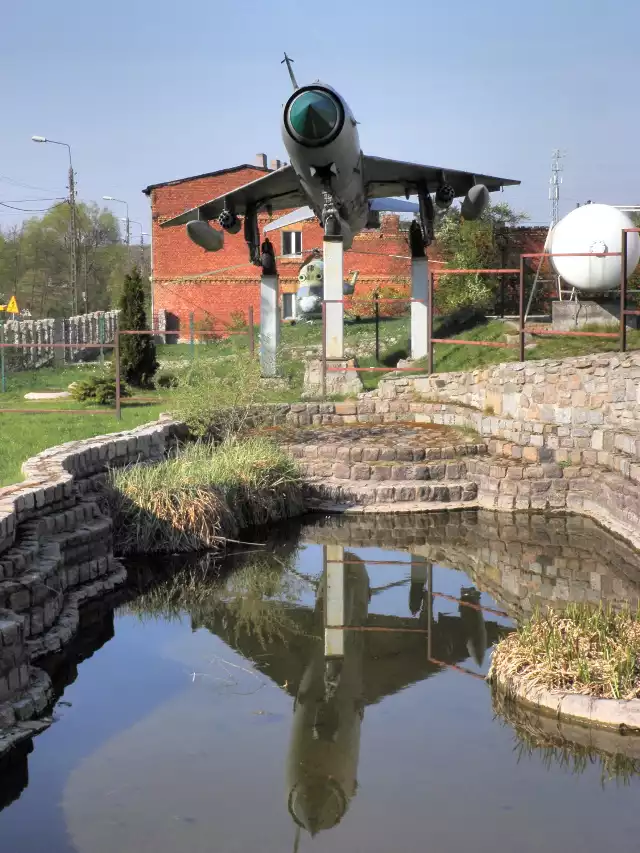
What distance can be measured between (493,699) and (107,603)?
13.3 ft

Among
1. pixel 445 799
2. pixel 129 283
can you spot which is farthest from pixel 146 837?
pixel 129 283

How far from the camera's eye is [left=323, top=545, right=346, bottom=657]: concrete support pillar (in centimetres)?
827

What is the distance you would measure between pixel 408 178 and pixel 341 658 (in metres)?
14.9

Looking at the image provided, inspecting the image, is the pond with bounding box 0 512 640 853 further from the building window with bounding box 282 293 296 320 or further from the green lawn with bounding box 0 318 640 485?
the building window with bounding box 282 293 296 320

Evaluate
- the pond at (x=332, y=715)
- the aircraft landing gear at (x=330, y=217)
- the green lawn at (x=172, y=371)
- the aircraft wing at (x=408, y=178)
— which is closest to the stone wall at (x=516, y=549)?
the pond at (x=332, y=715)

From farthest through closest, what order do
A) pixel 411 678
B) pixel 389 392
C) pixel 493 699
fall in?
pixel 389 392 → pixel 411 678 → pixel 493 699

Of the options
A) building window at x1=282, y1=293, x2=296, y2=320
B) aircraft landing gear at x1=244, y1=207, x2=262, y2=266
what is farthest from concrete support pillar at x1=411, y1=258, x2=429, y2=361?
building window at x1=282, y1=293, x2=296, y2=320

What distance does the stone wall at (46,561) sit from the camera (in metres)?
6.80

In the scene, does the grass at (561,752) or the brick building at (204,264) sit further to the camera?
the brick building at (204,264)

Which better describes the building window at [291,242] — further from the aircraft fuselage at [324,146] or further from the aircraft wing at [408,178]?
the aircraft fuselage at [324,146]

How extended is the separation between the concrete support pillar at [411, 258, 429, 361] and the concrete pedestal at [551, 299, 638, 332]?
265 cm

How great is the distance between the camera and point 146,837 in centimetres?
519

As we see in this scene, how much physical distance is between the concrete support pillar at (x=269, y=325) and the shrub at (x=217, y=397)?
3.28 m

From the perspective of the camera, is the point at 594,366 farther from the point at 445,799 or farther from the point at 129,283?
the point at 129,283
